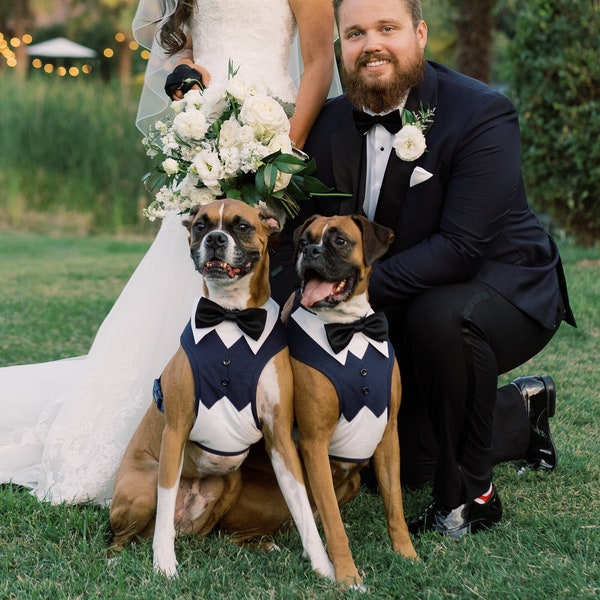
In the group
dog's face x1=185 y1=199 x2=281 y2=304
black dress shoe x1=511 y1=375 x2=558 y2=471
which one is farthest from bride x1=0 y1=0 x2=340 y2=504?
black dress shoe x1=511 y1=375 x2=558 y2=471

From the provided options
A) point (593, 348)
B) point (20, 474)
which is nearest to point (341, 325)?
point (20, 474)

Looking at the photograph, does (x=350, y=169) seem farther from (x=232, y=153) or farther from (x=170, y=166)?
(x=170, y=166)

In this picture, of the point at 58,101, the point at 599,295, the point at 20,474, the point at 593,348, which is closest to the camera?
the point at 20,474

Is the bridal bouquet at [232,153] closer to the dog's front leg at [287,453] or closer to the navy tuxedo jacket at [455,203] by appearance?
the navy tuxedo jacket at [455,203]

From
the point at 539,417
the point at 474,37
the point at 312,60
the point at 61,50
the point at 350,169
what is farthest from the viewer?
the point at 61,50

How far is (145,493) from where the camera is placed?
11.5 feet

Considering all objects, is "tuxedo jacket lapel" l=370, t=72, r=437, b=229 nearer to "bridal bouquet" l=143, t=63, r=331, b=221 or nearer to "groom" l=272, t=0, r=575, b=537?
"groom" l=272, t=0, r=575, b=537

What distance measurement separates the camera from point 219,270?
11.0ft

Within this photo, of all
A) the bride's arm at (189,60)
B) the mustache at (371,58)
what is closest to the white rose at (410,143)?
the mustache at (371,58)

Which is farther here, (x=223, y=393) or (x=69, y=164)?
(x=69, y=164)

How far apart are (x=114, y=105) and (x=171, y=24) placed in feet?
31.7

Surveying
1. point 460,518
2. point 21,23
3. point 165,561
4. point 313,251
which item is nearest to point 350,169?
point 313,251

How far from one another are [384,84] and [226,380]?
1536mm

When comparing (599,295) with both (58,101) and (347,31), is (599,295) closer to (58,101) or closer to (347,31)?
(347,31)
